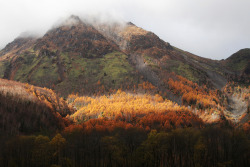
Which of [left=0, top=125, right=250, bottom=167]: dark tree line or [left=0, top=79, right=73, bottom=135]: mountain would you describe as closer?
[left=0, top=125, right=250, bottom=167]: dark tree line

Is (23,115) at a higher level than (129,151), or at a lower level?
higher

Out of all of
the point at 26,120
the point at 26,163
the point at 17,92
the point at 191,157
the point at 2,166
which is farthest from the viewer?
the point at 17,92

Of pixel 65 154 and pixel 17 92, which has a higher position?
pixel 17 92

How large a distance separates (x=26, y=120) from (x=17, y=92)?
36.1 metres

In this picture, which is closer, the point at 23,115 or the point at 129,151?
the point at 129,151

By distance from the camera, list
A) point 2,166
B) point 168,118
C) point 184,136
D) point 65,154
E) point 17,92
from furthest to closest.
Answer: point 168,118 < point 17,92 < point 184,136 < point 65,154 < point 2,166

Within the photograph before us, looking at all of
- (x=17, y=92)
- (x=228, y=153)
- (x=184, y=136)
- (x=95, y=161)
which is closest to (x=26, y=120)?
(x=17, y=92)

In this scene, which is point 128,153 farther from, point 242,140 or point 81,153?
point 242,140

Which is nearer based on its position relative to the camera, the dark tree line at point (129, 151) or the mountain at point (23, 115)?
the dark tree line at point (129, 151)

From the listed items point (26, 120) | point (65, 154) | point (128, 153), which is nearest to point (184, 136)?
point (128, 153)

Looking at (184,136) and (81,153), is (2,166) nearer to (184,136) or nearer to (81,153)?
(81,153)

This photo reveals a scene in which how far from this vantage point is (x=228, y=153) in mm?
78562

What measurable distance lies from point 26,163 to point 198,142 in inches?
2938

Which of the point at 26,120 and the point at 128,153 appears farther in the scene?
the point at 26,120
